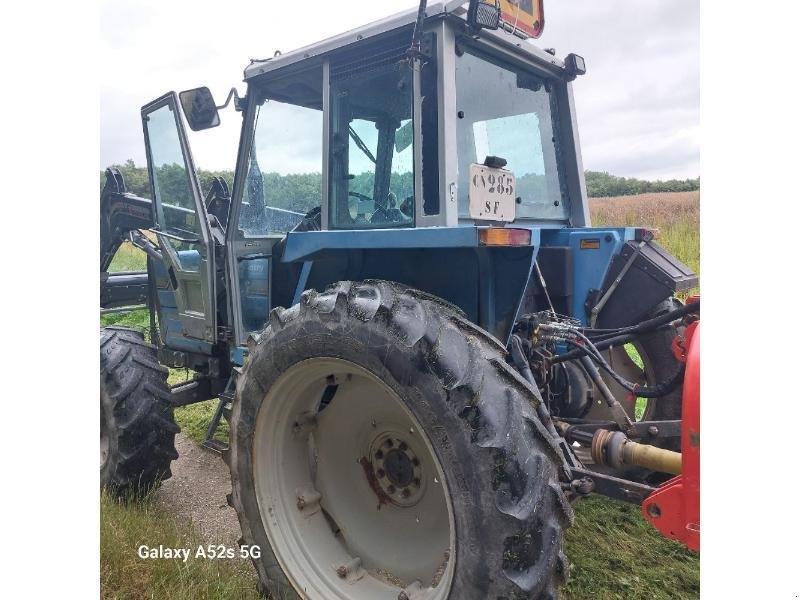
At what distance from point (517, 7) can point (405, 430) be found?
1.69 m

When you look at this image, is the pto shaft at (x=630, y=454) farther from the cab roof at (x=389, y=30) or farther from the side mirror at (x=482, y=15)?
the cab roof at (x=389, y=30)

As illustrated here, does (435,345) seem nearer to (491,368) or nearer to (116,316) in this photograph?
(491,368)

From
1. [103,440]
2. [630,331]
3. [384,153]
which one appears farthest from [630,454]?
[103,440]

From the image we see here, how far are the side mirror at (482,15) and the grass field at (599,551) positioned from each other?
894mm

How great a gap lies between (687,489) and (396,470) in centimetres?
99

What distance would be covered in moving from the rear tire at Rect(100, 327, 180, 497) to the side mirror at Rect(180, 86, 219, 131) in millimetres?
1213

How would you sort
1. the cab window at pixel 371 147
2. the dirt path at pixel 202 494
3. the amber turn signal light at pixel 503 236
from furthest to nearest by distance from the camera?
the dirt path at pixel 202 494, the cab window at pixel 371 147, the amber turn signal light at pixel 503 236

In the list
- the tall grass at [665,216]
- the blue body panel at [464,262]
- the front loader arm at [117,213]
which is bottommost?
the blue body panel at [464,262]

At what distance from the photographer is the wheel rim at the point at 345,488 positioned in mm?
2137

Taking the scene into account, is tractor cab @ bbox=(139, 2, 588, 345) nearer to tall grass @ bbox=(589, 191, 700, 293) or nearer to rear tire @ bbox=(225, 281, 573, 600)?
tall grass @ bbox=(589, 191, 700, 293)

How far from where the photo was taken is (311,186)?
9.36 feet

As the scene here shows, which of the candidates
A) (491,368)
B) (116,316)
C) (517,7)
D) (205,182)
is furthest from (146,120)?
(491,368)

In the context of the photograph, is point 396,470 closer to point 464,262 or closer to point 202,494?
point 464,262

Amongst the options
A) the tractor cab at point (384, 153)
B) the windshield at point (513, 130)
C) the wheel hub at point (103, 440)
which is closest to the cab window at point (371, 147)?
the tractor cab at point (384, 153)
